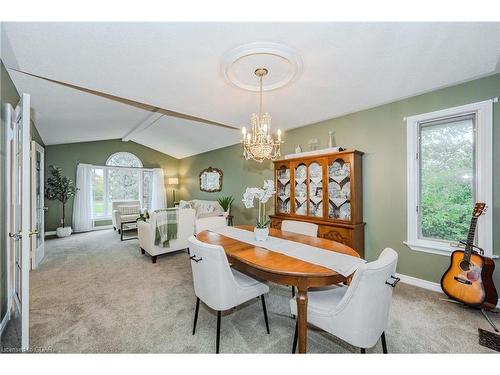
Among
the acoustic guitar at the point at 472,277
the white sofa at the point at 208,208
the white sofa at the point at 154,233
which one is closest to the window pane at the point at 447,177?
the acoustic guitar at the point at 472,277

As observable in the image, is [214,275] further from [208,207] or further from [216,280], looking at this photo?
[208,207]

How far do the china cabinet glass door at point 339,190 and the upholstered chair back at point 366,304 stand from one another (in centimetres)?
181

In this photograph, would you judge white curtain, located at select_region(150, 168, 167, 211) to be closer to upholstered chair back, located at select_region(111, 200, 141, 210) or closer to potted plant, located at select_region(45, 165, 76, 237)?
upholstered chair back, located at select_region(111, 200, 141, 210)

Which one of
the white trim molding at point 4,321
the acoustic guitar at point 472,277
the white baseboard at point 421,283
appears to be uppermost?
the acoustic guitar at point 472,277

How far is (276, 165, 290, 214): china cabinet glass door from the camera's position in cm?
376

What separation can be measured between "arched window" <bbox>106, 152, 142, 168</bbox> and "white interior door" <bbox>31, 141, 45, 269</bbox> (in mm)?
3107

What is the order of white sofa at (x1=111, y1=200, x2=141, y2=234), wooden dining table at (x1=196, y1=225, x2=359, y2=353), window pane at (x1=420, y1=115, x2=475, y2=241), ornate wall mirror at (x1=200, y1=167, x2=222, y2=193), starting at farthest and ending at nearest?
ornate wall mirror at (x1=200, y1=167, x2=222, y2=193)
white sofa at (x1=111, y1=200, x2=141, y2=234)
window pane at (x1=420, y1=115, x2=475, y2=241)
wooden dining table at (x1=196, y1=225, x2=359, y2=353)

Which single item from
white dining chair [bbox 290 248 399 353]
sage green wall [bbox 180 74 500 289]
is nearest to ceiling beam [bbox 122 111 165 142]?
sage green wall [bbox 180 74 500 289]

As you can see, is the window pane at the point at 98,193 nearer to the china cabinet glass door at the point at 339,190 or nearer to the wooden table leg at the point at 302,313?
the china cabinet glass door at the point at 339,190

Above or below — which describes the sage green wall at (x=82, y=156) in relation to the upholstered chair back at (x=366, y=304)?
above

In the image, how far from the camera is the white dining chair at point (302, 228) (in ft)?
8.18
